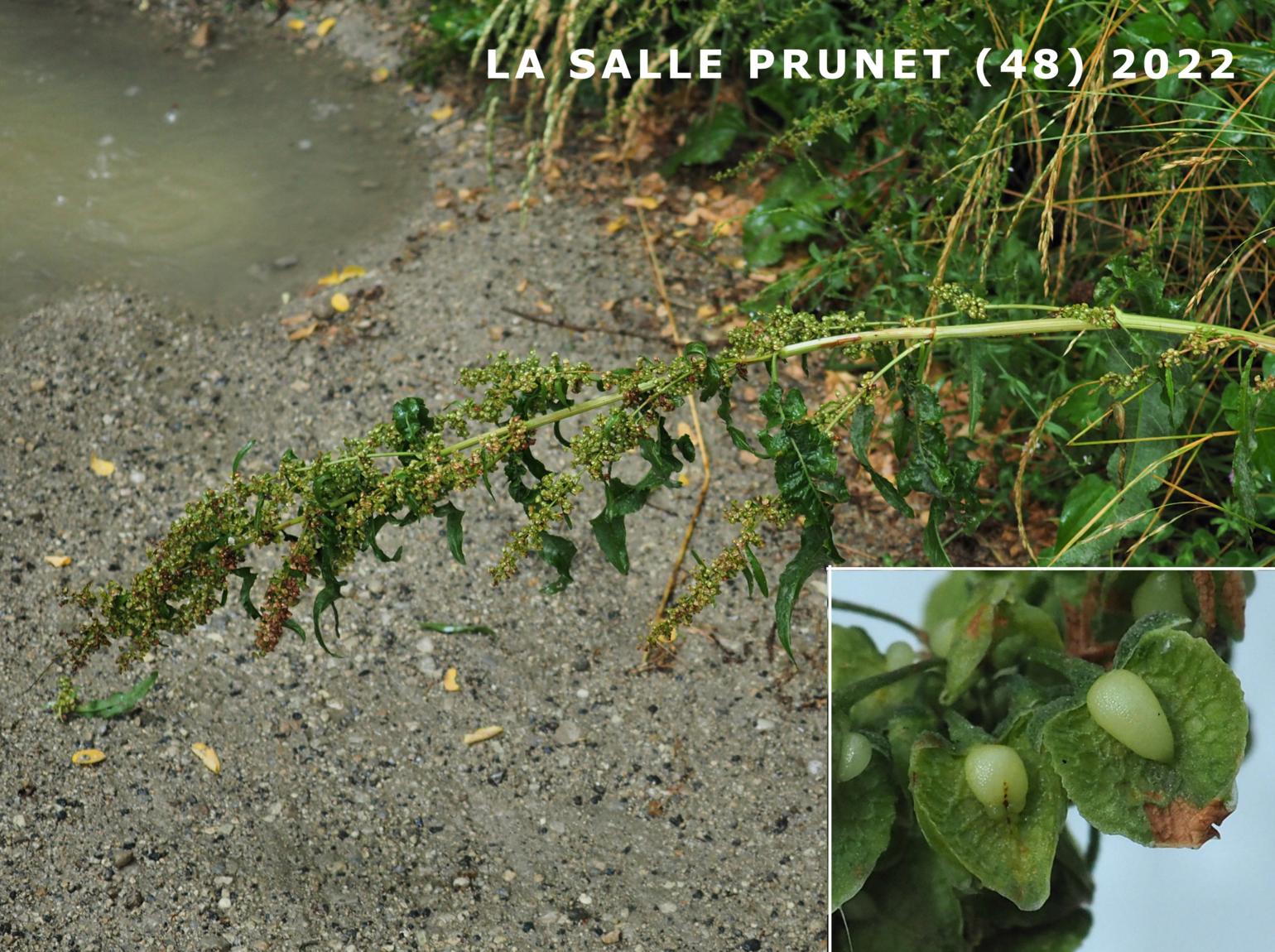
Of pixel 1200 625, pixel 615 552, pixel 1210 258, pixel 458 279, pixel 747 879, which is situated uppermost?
pixel 1210 258

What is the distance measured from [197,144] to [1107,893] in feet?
10.2

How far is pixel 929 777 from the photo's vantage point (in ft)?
3.90

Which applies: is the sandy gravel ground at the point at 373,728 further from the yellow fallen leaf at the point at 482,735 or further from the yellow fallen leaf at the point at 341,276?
the yellow fallen leaf at the point at 341,276

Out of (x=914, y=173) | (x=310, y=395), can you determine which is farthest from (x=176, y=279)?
(x=914, y=173)

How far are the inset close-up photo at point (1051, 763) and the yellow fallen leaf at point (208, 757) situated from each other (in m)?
1.16

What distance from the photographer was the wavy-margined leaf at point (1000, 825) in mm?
1143

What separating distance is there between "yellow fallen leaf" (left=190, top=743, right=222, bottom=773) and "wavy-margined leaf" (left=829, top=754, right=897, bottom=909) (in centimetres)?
117

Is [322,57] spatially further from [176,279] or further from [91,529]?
[91,529]

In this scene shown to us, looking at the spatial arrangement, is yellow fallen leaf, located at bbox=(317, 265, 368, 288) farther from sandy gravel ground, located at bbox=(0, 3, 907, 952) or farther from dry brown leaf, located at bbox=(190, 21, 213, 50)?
dry brown leaf, located at bbox=(190, 21, 213, 50)

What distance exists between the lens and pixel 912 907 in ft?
4.00

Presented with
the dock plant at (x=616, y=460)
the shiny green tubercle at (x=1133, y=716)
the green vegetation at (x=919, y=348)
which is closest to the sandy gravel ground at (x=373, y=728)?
the green vegetation at (x=919, y=348)

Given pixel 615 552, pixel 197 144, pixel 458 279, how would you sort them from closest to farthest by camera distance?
1. pixel 615 552
2. pixel 458 279
3. pixel 197 144

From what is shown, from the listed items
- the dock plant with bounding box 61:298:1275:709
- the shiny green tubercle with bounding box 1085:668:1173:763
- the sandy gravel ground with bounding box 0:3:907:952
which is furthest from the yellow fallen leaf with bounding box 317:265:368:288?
the shiny green tubercle with bounding box 1085:668:1173:763

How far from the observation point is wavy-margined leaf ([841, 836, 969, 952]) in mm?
1200
